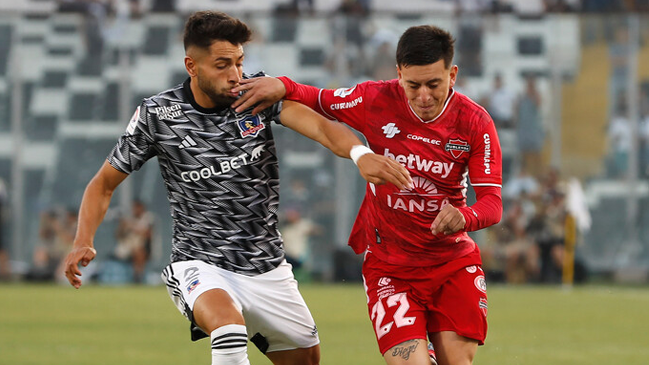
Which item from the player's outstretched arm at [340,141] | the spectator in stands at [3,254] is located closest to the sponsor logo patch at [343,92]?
the player's outstretched arm at [340,141]

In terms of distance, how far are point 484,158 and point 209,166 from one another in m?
1.66

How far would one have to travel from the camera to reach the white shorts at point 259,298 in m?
6.36

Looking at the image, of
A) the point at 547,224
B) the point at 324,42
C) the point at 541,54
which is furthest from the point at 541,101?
the point at 324,42

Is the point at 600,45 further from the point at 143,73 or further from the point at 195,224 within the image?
the point at 195,224

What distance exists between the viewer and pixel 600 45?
23.6 metres

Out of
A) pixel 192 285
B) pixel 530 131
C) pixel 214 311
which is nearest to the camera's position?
pixel 214 311

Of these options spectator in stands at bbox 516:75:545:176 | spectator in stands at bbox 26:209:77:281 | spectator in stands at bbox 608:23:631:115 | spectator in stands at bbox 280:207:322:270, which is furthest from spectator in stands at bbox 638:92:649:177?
spectator in stands at bbox 26:209:77:281

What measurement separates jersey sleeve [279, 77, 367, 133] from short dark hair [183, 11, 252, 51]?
1.33 ft

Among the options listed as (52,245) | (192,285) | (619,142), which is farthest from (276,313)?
(619,142)

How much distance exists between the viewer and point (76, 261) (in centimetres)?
635

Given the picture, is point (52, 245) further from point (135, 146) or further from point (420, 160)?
point (420, 160)

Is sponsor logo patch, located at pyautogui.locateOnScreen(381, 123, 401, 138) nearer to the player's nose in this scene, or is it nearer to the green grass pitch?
the player's nose

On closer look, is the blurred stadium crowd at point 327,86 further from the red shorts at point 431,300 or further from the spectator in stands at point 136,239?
the red shorts at point 431,300

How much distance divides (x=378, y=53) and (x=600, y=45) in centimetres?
496
